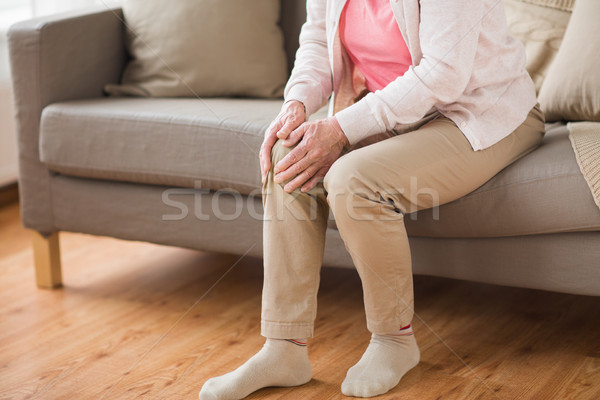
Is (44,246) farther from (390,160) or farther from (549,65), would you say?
(549,65)

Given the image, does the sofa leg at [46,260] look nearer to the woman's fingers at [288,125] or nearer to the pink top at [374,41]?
the woman's fingers at [288,125]

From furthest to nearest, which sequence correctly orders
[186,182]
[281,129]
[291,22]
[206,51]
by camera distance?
[291,22]
[206,51]
[186,182]
[281,129]

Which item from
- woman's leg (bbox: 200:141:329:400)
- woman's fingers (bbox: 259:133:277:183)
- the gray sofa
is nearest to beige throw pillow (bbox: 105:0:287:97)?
the gray sofa

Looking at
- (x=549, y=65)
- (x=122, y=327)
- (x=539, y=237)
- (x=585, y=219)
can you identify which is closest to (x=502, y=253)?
(x=539, y=237)

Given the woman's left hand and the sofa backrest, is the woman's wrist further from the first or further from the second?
the sofa backrest

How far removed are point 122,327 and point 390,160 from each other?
0.79 metres

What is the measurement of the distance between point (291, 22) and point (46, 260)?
0.96m

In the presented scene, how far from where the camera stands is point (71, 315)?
1.79 meters

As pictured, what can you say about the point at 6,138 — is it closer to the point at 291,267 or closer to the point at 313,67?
the point at 313,67

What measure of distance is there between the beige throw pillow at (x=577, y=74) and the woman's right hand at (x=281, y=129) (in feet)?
1.94

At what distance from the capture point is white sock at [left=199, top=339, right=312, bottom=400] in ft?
4.35

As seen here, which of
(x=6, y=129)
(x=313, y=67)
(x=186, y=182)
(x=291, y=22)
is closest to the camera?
(x=313, y=67)

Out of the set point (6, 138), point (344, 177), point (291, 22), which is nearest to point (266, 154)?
point (344, 177)

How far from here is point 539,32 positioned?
1.76 m
